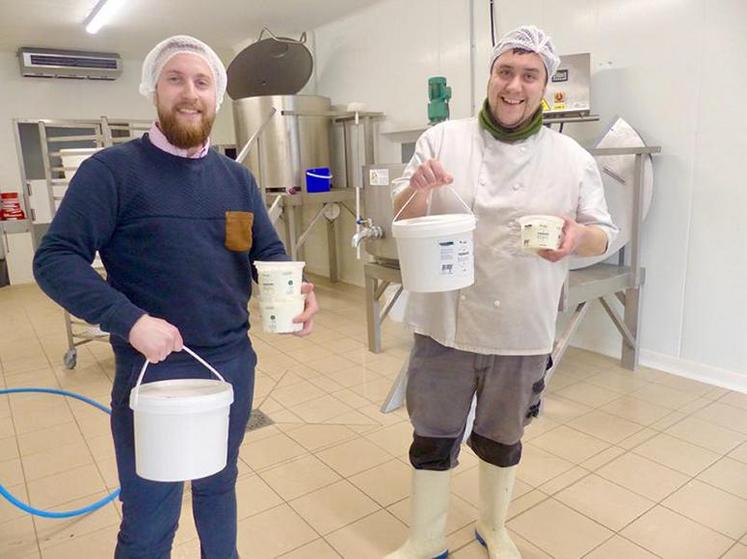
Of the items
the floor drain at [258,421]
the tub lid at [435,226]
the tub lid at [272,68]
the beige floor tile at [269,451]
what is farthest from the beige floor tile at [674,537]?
A: the tub lid at [272,68]

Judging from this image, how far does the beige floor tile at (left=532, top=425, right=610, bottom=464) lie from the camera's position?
2203 mm

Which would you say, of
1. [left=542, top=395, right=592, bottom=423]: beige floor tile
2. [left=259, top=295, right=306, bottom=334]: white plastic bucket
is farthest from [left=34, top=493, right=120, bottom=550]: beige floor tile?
[left=542, top=395, right=592, bottom=423]: beige floor tile

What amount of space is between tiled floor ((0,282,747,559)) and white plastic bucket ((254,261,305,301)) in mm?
903

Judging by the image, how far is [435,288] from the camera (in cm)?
136

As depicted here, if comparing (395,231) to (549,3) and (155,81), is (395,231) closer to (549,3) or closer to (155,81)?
(155,81)

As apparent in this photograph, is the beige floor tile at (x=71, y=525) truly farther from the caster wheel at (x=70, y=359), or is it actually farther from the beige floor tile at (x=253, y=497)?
the caster wheel at (x=70, y=359)

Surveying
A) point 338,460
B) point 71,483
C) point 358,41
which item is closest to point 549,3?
point 358,41

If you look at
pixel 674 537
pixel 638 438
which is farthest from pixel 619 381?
pixel 674 537

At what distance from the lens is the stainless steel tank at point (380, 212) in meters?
3.06

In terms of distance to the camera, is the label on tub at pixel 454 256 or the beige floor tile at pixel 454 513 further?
the beige floor tile at pixel 454 513

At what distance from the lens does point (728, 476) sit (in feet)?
6.67

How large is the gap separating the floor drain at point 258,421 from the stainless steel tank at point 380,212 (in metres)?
1.05

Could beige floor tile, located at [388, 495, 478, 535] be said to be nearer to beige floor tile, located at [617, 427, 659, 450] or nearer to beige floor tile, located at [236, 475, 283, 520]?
beige floor tile, located at [236, 475, 283, 520]

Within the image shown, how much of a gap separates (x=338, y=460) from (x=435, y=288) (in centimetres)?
114
